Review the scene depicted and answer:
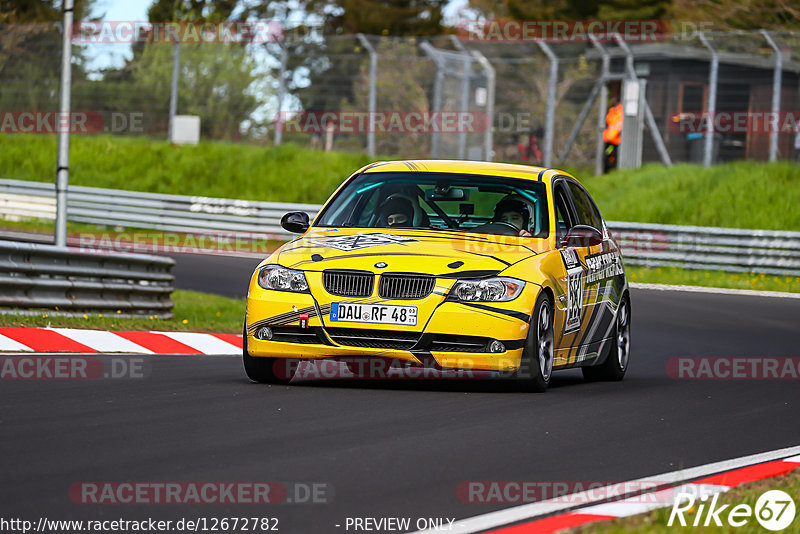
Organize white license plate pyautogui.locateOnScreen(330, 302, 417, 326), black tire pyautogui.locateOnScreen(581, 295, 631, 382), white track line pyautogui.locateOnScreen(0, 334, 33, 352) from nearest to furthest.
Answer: white license plate pyautogui.locateOnScreen(330, 302, 417, 326) → white track line pyautogui.locateOnScreen(0, 334, 33, 352) → black tire pyautogui.locateOnScreen(581, 295, 631, 382)

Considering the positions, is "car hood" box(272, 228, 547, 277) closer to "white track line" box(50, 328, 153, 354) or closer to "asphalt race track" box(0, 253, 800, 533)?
"asphalt race track" box(0, 253, 800, 533)

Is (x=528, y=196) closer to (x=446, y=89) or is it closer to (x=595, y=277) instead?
(x=595, y=277)

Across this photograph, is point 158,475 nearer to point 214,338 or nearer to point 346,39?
point 214,338

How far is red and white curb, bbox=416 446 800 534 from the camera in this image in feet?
16.9

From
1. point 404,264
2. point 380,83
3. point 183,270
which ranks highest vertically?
point 380,83

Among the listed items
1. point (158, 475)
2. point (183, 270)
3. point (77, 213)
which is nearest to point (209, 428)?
Answer: point (158, 475)

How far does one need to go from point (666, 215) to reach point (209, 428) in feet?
81.6

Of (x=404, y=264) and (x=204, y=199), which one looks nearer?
(x=404, y=264)

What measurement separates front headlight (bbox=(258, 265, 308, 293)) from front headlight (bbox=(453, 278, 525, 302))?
976 mm

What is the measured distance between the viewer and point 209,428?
7164 mm

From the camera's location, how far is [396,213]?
10.4 m

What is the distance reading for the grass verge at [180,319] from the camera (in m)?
13.1
